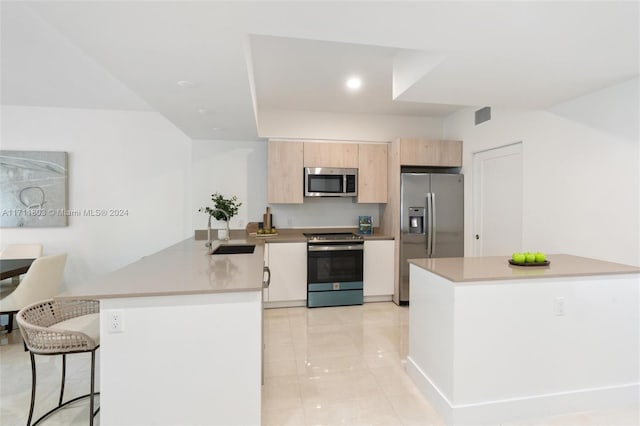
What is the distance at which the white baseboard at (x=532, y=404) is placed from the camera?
1.92m

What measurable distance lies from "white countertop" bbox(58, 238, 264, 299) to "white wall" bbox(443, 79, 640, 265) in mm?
2657

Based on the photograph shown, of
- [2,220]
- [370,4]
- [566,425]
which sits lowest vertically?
[566,425]

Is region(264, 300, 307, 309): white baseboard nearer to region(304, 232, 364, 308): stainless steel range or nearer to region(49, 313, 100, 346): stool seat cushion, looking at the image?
region(304, 232, 364, 308): stainless steel range

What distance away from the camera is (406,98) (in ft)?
8.40

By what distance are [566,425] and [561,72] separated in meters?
2.25

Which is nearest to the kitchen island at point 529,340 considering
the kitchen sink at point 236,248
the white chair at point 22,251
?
the kitchen sink at point 236,248

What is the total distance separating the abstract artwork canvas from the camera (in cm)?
393

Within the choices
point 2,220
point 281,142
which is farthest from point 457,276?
point 2,220

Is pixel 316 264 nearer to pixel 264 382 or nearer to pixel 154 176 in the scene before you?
pixel 264 382

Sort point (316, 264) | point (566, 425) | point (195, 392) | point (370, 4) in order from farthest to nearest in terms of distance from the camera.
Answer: point (316, 264) < point (566, 425) < point (195, 392) < point (370, 4)

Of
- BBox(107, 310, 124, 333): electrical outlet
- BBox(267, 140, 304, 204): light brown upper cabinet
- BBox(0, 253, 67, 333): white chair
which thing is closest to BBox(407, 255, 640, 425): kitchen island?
BBox(107, 310, 124, 333): electrical outlet

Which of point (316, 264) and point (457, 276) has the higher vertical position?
point (457, 276)

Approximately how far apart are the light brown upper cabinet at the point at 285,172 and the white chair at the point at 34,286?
2359 millimetres

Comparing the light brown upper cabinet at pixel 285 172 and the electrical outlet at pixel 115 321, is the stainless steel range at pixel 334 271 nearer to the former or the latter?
the light brown upper cabinet at pixel 285 172
